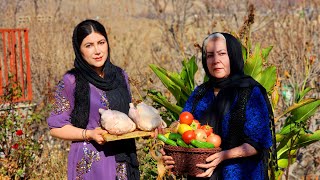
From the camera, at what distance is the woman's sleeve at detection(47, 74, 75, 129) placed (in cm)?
317

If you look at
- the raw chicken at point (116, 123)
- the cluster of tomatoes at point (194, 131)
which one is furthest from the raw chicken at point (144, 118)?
the cluster of tomatoes at point (194, 131)

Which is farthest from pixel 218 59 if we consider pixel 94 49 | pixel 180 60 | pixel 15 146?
pixel 180 60

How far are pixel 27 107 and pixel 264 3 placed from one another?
12.9ft

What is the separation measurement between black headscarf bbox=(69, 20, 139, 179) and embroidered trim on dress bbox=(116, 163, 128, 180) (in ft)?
0.09

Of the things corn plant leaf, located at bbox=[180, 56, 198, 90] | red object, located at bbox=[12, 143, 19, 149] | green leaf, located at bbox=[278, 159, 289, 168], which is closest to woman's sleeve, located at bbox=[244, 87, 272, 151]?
green leaf, located at bbox=[278, 159, 289, 168]

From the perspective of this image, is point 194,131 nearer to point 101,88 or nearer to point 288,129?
point 101,88

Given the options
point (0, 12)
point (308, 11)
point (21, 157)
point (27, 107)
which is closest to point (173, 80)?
point (21, 157)

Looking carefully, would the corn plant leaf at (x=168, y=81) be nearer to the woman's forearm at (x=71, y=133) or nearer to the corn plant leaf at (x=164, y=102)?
the corn plant leaf at (x=164, y=102)

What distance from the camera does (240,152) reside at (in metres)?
2.82

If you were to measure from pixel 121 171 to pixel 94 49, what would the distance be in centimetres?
73

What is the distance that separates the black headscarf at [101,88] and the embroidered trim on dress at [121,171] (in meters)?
0.03

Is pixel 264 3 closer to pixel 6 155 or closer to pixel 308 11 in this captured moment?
pixel 308 11

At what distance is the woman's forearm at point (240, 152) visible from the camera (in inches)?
111

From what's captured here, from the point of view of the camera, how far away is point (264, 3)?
860 centimetres
